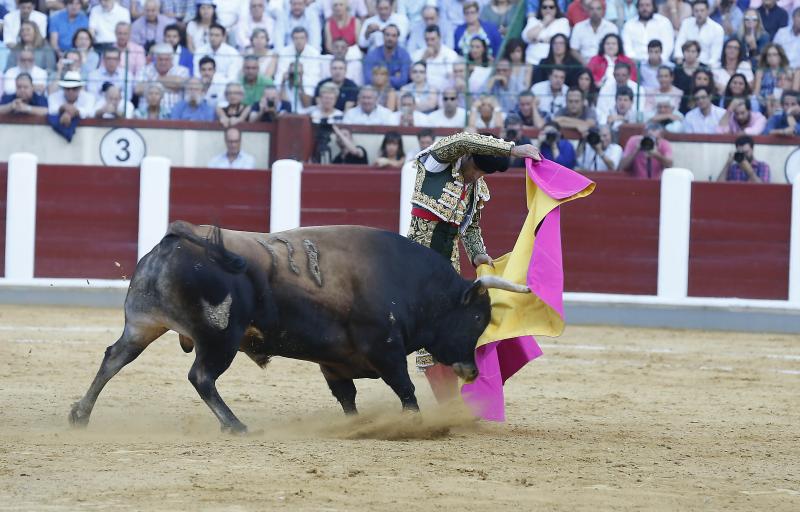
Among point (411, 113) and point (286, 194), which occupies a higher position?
point (411, 113)

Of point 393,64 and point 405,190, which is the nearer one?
point 405,190

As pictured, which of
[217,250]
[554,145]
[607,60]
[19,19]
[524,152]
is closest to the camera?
[217,250]

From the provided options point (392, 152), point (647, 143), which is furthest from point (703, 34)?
point (392, 152)

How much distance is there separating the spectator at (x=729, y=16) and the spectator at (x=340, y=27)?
274 cm

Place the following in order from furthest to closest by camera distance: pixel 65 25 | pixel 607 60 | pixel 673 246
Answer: pixel 65 25 → pixel 607 60 → pixel 673 246

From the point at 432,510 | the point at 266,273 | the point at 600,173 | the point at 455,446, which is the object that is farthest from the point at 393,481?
the point at 600,173

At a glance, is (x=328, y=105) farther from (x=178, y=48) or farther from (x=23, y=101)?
(x=23, y=101)

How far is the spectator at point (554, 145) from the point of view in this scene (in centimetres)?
941

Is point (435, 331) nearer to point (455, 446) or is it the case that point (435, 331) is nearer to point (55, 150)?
point (455, 446)

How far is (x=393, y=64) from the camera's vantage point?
33.2 ft

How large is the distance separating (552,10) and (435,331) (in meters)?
5.94

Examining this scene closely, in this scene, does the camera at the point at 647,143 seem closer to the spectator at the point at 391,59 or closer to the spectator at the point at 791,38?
the spectator at the point at 791,38

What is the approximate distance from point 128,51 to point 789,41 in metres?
4.94

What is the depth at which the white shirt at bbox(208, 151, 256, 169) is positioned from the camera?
9.99 meters
